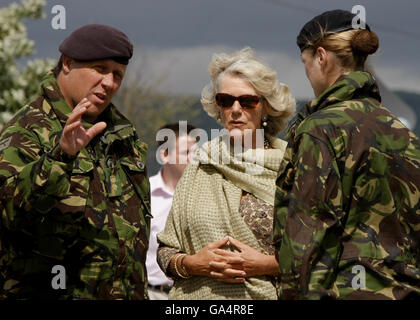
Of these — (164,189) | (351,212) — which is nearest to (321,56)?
(351,212)

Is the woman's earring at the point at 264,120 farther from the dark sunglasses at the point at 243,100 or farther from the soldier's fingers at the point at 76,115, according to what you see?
the soldier's fingers at the point at 76,115

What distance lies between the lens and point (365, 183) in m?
2.76

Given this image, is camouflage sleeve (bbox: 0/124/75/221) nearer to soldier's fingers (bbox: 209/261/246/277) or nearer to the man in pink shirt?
soldier's fingers (bbox: 209/261/246/277)

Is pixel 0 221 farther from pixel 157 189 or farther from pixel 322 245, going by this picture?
pixel 157 189

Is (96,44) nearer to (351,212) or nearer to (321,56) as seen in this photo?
(321,56)

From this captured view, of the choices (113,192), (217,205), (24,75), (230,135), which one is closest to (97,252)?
(113,192)

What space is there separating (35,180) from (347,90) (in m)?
1.25

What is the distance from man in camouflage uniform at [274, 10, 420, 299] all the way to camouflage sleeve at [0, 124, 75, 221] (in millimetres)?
877

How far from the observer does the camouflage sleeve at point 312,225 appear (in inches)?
106

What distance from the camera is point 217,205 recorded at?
388cm

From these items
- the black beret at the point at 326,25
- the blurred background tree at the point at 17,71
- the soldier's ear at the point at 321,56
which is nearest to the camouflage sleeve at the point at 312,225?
the soldier's ear at the point at 321,56

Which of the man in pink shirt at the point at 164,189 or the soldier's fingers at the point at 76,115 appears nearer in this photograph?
the soldier's fingers at the point at 76,115
